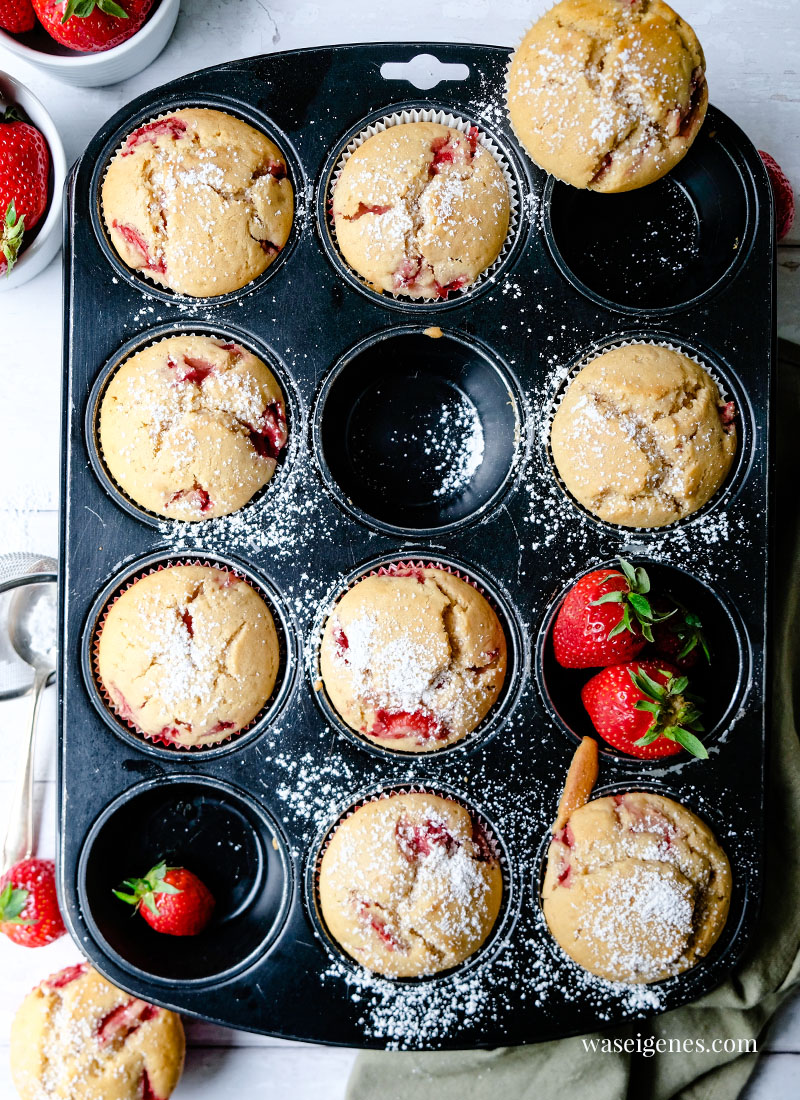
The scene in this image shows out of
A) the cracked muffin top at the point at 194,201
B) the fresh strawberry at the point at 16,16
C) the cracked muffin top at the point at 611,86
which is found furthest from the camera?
the fresh strawberry at the point at 16,16

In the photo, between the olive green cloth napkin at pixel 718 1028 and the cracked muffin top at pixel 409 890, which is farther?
the olive green cloth napkin at pixel 718 1028

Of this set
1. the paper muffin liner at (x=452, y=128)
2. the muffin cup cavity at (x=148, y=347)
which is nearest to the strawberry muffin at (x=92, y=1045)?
the muffin cup cavity at (x=148, y=347)

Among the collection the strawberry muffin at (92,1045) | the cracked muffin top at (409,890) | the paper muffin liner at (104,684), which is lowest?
the strawberry muffin at (92,1045)

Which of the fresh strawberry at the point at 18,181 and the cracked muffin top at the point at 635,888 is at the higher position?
the fresh strawberry at the point at 18,181

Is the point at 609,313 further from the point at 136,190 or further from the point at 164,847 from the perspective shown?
the point at 164,847

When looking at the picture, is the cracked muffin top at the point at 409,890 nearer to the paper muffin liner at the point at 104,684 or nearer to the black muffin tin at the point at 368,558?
the black muffin tin at the point at 368,558

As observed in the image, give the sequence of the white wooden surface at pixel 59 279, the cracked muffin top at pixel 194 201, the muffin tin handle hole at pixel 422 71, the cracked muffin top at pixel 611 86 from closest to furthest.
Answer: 1. the cracked muffin top at pixel 611 86
2. the cracked muffin top at pixel 194 201
3. the muffin tin handle hole at pixel 422 71
4. the white wooden surface at pixel 59 279

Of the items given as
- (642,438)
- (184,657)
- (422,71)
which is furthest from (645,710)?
(422,71)
